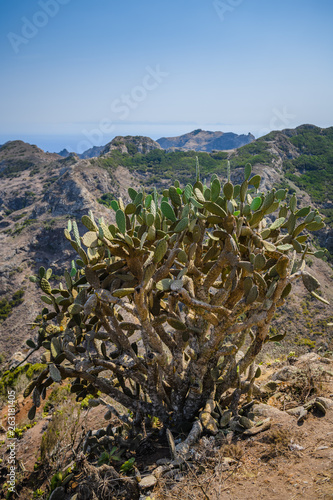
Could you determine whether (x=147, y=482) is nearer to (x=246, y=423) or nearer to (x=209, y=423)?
(x=209, y=423)

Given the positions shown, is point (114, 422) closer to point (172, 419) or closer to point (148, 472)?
point (172, 419)

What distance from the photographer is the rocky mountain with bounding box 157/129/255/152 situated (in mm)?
140163

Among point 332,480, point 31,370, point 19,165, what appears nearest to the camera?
point 332,480

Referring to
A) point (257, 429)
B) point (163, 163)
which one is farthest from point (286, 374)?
point (163, 163)

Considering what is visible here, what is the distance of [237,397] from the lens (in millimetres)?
3381

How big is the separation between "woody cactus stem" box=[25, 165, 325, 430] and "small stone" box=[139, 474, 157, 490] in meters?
0.70

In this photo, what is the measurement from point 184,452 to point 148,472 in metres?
0.35

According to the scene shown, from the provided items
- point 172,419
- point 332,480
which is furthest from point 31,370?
point 332,480

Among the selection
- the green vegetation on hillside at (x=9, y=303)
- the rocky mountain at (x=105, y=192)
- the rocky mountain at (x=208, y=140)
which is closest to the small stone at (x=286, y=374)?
the rocky mountain at (x=105, y=192)

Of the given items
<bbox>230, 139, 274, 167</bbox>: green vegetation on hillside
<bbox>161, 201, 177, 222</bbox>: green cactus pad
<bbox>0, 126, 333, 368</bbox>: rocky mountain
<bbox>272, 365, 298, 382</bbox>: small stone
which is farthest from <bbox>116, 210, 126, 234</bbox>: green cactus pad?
<bbox>230, 139, 274, 167</bbox>: green vegetation on hillside

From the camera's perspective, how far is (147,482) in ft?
8.22

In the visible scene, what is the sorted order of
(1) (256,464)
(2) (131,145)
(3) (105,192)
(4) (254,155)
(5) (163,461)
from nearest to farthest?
Result: (1) (256,464), (5) (163,461), (3) (105,192), (4) (254,155), (2) (131,145)

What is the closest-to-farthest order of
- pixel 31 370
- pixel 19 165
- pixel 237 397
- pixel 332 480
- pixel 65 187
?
pixel 332 480, pixel 237 397, pixel 31 370, pixel 65 187, pixel 19 165

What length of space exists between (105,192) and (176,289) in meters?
44.2
